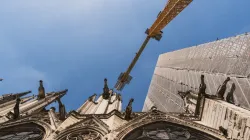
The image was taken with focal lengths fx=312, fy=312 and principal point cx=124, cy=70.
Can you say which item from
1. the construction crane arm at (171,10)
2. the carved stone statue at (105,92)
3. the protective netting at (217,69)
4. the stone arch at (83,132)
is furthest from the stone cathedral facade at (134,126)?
the construction crane arm at (171,10)

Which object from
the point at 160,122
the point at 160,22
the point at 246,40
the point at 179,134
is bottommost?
the point at 179,134

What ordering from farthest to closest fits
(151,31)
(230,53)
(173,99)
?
(151,31), (173,99), (230,53)

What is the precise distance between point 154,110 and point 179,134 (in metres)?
2.60

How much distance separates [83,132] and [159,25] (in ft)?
87.4

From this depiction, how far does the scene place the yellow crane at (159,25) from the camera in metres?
30.0

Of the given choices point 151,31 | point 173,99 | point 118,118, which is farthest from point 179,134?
point 151,31

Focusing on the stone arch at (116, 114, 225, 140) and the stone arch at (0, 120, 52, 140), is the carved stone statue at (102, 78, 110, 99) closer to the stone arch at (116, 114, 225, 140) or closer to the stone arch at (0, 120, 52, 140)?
the stone arch at (116, 114, 225, 140)

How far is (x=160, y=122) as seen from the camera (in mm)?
13992

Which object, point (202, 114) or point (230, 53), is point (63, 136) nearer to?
point (202, 114)

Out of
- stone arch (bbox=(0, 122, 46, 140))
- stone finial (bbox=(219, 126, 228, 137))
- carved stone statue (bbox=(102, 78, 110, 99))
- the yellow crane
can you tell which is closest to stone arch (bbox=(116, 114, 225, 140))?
stone finial (bbox=(219, 126, 228, 137))

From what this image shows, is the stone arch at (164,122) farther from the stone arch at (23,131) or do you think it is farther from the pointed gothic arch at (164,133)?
the stone arch at (23,131)

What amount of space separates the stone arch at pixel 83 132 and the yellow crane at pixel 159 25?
1896 cm

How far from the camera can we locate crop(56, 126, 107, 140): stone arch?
12.3 metres

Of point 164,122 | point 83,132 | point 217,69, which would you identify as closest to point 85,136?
point 83,132
